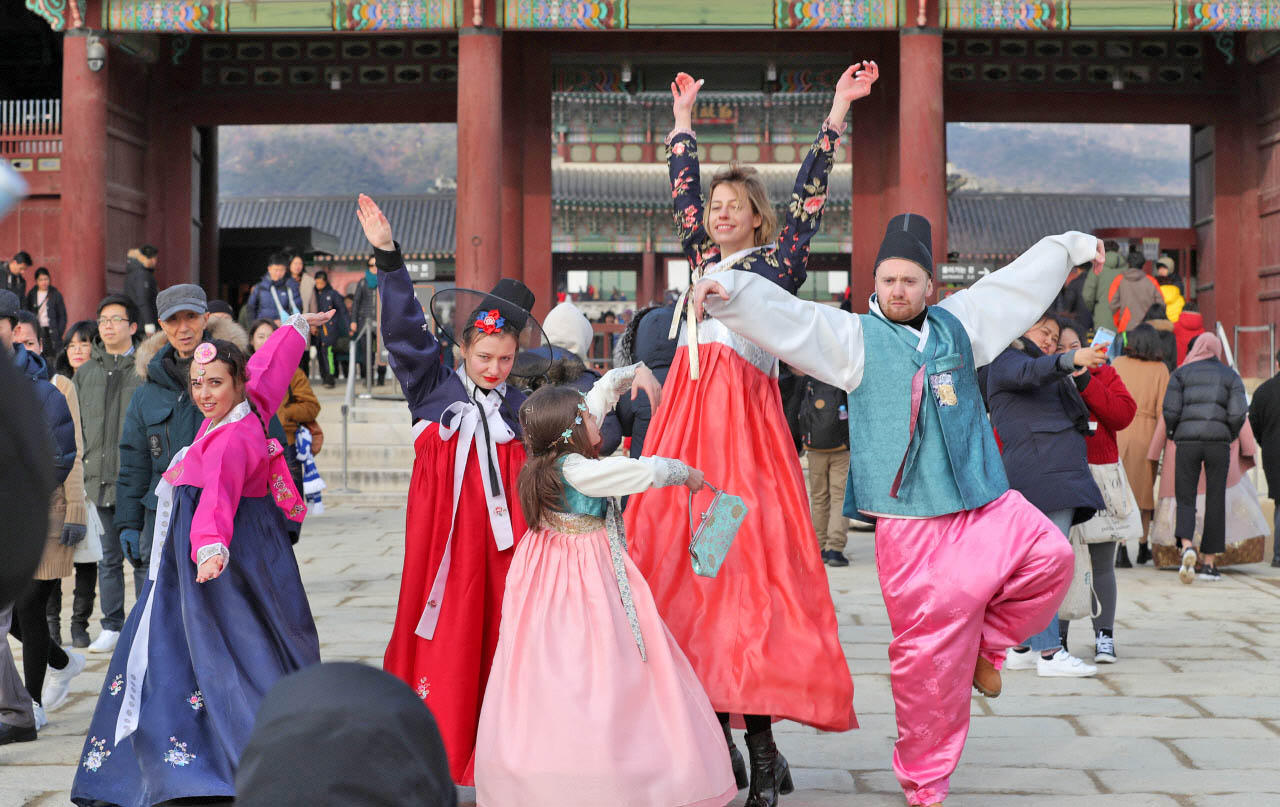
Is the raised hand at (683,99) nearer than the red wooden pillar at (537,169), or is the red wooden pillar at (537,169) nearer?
the raised hand at (683,99)

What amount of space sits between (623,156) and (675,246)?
2065 mm

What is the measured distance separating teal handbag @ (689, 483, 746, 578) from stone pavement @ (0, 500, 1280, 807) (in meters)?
0.76

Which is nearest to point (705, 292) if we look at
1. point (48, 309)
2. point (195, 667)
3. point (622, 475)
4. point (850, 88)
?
point (622, 475)

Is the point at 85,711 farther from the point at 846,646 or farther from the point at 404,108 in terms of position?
the point at 404,108

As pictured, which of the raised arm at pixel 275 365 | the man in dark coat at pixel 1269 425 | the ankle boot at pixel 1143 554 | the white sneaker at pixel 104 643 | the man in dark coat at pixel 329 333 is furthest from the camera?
the man in dark coat at pixel 329 333

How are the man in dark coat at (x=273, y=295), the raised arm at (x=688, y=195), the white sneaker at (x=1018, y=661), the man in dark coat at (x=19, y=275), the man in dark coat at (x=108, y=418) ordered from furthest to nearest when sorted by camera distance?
the man in dark coat at (x=273, y=295) < the man in dark coat at (x=19, y=275) < the man in dark coat at (x=108, y=418) < the white sneaker at (x=1018, y=661) < the raised arm at (x=688, y=195)

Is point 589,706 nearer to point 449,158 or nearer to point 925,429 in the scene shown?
point 925,429

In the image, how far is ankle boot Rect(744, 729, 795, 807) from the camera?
3.38m

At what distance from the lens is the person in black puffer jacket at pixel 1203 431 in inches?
297

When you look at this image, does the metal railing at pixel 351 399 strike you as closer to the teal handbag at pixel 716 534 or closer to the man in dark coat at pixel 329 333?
the man in dark coat at pixel 329 333

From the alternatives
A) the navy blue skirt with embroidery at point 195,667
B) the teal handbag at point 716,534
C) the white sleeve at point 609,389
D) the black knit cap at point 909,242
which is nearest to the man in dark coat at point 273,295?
the navy blue skirt with embroidery at point 195,667

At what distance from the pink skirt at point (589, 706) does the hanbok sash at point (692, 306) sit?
2.02 ft

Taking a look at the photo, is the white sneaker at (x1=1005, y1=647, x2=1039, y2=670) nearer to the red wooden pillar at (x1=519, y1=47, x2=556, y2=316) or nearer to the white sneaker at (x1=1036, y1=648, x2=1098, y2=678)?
the white sneaker at (x1=1036, y1=648, x2=1098, y2=678)

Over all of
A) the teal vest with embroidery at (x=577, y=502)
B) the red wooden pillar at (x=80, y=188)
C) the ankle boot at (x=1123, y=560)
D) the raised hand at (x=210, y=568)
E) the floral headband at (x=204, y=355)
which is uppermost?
the red wooden pillar at (x=80, y=188)
